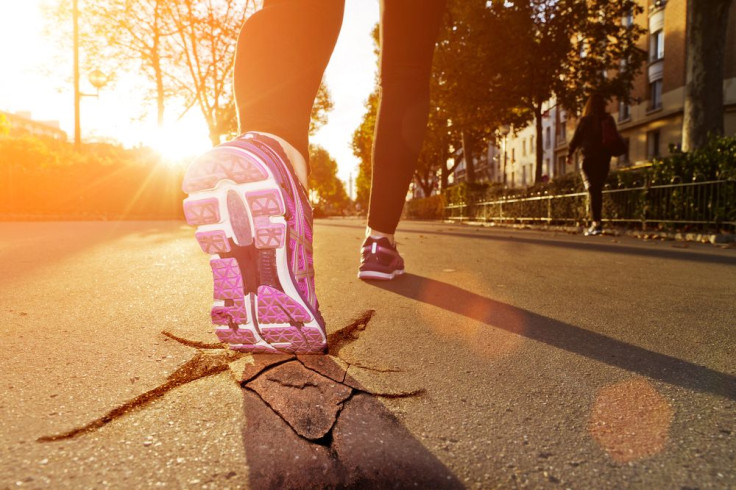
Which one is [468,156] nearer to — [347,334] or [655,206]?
[655,206]

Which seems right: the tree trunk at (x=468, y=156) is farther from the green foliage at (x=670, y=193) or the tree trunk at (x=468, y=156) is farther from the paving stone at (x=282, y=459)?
the paving stone at (x=282, y=459)

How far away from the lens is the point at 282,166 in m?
1.39

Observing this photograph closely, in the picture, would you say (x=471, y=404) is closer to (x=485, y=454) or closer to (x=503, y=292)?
(x=485, y=454)

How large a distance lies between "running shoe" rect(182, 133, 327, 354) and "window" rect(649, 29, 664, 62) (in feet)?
119

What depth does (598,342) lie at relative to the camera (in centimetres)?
159

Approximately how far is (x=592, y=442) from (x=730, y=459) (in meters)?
0.20

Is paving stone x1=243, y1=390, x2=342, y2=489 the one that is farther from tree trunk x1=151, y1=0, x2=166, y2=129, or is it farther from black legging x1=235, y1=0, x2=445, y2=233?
tree trunk x1=151, y1=0, x2=166, y2=129

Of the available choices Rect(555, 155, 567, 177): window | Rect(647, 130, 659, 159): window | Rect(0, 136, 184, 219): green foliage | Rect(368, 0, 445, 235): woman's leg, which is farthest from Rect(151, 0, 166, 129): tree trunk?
Rect(555, 155, 567, 177): window

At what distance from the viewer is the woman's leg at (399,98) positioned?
2279mm

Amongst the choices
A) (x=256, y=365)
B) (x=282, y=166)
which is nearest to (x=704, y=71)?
(x=282, y=166)

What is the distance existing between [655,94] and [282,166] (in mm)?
36883

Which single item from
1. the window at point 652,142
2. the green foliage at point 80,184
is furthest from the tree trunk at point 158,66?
the window at point 652,142

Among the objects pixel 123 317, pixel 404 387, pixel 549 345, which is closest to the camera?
pixel 404 387

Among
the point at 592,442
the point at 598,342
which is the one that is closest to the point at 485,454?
the point at 592,442
